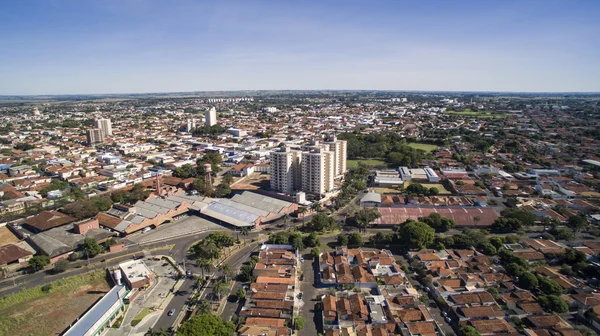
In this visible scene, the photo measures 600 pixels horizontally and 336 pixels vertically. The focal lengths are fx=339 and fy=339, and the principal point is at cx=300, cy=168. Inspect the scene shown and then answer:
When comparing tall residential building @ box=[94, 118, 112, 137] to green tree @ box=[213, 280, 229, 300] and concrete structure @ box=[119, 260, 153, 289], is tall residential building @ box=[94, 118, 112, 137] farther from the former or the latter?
green tree @ box=[213, 280, 229, 300]

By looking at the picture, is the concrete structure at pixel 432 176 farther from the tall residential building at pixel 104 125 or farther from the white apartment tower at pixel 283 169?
the tall residential building at pixel 104 125

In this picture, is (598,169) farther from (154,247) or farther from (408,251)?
(154,247)

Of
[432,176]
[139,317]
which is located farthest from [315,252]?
[432,176]

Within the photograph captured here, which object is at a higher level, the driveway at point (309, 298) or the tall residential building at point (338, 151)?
the tall residential building at point (338, 151)

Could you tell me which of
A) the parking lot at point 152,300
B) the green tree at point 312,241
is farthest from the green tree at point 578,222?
the parking lot at point 152,300

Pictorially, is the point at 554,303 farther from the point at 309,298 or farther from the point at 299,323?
the point at 299,323

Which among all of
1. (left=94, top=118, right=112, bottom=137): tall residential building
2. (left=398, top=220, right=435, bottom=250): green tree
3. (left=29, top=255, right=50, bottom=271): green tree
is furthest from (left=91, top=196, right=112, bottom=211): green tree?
(left=94, top=118, right=112, bottom=137): tall residential building

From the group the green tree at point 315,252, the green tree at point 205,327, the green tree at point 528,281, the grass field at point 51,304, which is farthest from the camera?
the green tree at point 315,252
